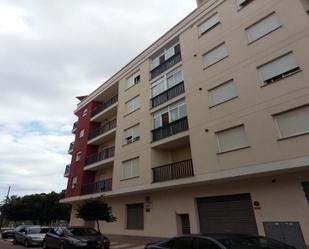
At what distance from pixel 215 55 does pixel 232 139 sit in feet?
18.4

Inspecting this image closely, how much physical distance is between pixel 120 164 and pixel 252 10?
13.8m

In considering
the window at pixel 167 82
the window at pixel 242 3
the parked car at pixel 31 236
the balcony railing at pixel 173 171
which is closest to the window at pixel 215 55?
the window at pixel 167 82

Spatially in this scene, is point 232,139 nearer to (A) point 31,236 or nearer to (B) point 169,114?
(B) point 169,114

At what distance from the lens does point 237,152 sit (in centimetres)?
1234

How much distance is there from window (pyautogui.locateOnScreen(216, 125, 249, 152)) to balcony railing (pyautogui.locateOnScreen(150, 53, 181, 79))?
7406 millimetres

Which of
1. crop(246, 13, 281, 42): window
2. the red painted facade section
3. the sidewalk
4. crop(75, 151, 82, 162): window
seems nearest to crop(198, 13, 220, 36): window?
crop(246, 13, 281, 42): window

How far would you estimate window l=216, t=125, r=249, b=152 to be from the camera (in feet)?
40.9

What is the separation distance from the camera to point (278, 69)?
40.0 feet

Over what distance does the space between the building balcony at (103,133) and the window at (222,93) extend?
34.2 ft

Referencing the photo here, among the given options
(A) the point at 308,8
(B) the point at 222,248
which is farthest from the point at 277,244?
(A) the point at 308,8

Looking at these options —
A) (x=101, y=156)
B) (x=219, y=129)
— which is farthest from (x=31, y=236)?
(x=219, y=129)

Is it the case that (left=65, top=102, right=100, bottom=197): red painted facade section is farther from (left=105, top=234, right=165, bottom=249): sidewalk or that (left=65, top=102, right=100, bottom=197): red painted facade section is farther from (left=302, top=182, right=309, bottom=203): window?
(left=302, top=182, right=309, bottom=203): window

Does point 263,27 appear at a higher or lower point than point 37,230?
higher

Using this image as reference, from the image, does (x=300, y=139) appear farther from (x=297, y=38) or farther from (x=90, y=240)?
(x=90, y=240)
